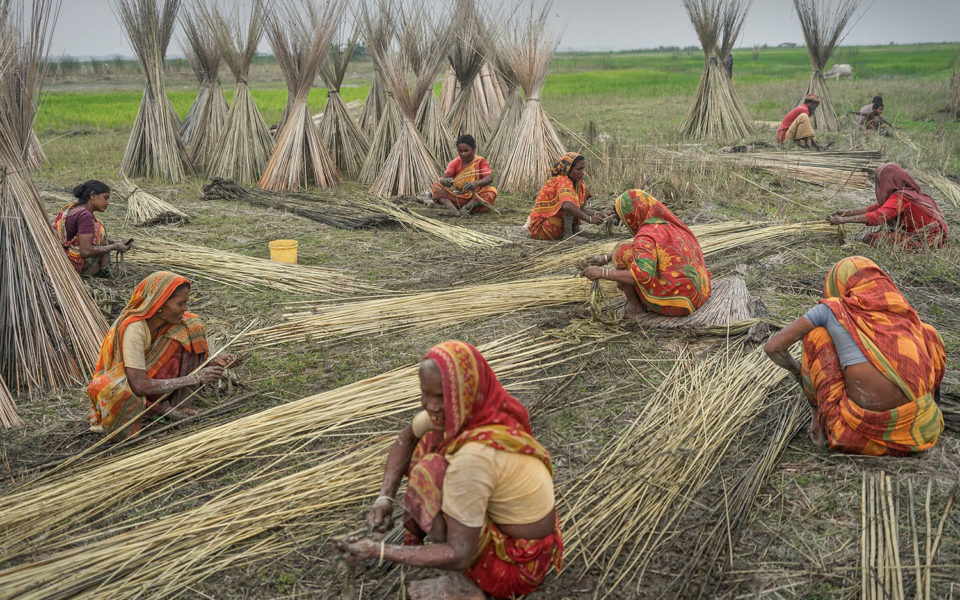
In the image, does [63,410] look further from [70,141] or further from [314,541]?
[70,141]

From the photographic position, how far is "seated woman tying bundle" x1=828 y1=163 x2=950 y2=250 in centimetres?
505

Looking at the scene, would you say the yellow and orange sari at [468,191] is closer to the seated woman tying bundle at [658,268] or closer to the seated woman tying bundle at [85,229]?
the seated woman tying bundle at [658,268]

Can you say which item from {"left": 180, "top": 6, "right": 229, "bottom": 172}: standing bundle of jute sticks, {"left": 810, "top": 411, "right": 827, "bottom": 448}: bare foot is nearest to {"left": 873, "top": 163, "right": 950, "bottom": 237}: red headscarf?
{"left": 810, "top": 411, "right": 827, "bottom": 448}: bare foot

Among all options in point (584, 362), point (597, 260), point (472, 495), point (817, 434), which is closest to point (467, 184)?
point (597, 260)

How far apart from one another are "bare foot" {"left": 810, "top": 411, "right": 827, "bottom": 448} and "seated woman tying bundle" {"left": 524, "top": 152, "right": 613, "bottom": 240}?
2.88 metres

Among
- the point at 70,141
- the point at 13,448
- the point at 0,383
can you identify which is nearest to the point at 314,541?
the point at 13,448

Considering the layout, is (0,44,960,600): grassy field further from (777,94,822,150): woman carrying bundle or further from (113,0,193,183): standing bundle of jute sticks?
(777,94,822,150): woman carrying bundle

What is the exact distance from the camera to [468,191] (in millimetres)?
6781

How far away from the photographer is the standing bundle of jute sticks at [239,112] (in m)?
8.16

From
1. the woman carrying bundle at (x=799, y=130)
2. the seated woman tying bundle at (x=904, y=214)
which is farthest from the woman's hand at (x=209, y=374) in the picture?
the woman carrying bundle at (x=799, y=130)

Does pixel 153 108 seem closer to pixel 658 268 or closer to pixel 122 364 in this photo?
pixel 122 364

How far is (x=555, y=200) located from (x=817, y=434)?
10.6 feet

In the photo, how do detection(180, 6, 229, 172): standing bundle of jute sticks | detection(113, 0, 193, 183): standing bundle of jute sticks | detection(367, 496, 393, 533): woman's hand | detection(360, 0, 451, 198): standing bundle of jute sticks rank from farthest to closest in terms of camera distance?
detection(180, 6, 229, 172): standing bundle of jute sticks
detection(113, 0, 193, 183): standing bundle of jute sticks
detection(360, 0, 451, 198): standing bundle of jute sticks
detection(367, 496, 393, 533): woman's hand

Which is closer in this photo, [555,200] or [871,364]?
[871,364]
